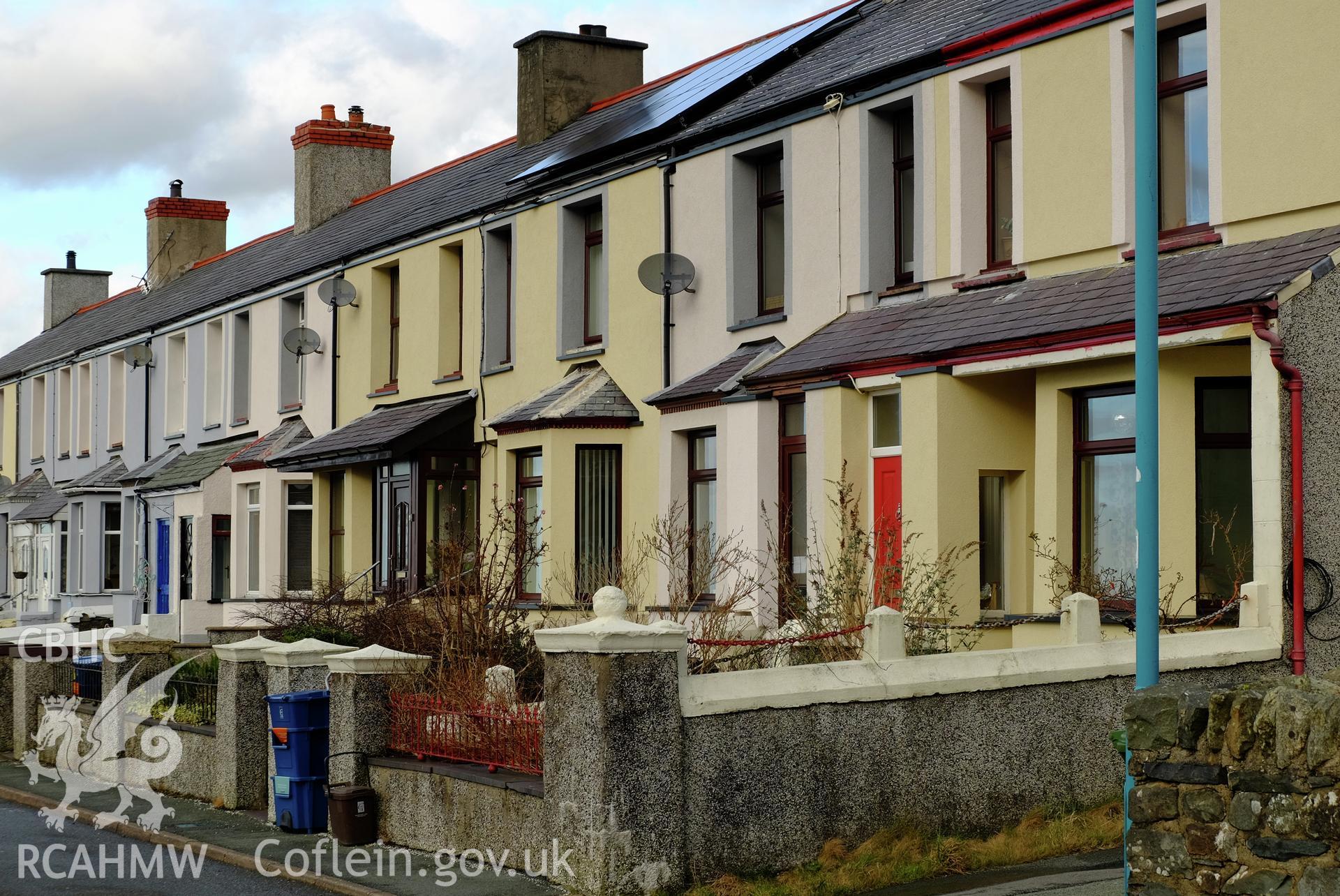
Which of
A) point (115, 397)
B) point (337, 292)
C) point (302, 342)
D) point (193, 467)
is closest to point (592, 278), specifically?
point (337, 292)

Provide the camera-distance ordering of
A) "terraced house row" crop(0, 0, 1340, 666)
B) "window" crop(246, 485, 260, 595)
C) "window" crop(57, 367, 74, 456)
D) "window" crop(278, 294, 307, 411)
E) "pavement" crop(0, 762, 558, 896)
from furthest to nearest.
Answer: "window" crop(57, 367, 74, 456), "window" crop(278, 294, 307, 411), "window" crop(246, 485, 260, 595), "terraced house row" crop(0, 0, 1340, 666), "pavement" crop(0, 762, 558, 896)

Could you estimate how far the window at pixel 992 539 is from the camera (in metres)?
16.0

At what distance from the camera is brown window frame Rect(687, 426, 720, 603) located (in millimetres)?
19500

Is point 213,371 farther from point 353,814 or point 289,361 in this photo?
point 353,814

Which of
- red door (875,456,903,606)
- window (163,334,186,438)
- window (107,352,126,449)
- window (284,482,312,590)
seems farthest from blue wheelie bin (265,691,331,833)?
window (107,352,126,449)

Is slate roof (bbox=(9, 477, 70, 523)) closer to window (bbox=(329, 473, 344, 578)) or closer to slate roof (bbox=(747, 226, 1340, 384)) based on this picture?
window (bbox=(329, 473, 344, 578))

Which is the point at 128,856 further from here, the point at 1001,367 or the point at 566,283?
the point at 566,283

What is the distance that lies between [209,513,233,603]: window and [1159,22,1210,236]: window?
21.3 metres

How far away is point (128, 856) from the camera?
12406 millimetres

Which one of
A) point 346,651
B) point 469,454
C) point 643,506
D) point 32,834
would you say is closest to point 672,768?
point 346,651

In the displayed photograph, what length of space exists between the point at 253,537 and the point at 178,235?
49.2ft

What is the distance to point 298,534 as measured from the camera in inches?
1160

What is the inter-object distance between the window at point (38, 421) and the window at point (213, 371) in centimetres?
1250

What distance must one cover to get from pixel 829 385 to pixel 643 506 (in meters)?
4.82
